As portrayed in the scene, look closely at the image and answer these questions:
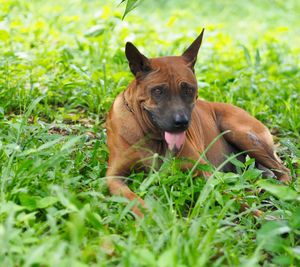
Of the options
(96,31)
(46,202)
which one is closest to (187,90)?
(46,202)

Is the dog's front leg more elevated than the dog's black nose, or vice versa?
the dog's black nose

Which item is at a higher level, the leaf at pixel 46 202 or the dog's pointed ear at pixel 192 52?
the dog's pointed ear at pixel 192 52

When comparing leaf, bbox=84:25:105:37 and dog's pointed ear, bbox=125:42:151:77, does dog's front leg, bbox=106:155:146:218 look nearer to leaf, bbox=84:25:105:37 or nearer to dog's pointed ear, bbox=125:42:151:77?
dog's pointed ear, bbox=125:42:151:77

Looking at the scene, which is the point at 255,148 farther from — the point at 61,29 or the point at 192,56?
the point at 61,29

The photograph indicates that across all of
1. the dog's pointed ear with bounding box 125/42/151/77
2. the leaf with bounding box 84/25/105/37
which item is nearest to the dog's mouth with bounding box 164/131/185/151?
the dog's pointed ear with bounding box 125/42/151/77

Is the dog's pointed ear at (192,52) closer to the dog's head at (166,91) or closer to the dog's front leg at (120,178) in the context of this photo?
the dog's head at (166,91)

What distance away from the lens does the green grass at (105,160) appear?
3.63 metres

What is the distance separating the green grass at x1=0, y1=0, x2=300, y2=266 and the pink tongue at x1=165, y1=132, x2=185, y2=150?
185mm

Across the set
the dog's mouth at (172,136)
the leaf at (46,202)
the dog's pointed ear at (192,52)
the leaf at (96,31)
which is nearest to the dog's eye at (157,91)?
the dog's mouth at (172,136)

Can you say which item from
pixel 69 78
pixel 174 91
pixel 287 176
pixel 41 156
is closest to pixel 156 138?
pixel 174 91

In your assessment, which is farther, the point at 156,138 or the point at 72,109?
the point at 72,109

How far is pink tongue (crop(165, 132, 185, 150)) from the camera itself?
15.8 feet

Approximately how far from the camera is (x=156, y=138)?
16.4 ft

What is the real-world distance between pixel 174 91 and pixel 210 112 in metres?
1.24
